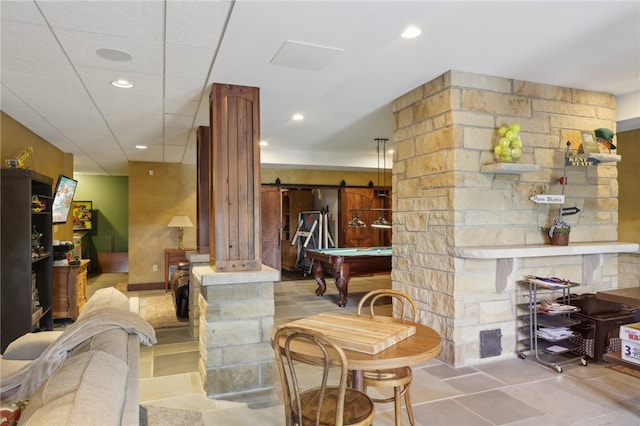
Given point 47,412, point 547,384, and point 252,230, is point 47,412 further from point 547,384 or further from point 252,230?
point 547,384

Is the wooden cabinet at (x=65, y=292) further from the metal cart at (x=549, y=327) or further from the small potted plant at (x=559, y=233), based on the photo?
the small potted plant at (x=559, y=233)

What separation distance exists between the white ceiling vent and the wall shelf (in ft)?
5.56

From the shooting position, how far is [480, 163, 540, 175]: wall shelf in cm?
324

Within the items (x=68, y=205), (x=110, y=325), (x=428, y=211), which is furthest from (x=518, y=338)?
(x=68, y=205)

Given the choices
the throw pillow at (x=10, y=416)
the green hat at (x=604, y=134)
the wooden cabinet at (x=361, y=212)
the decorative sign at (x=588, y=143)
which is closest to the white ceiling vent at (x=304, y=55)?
the throw pillow at (x=10, y=416)

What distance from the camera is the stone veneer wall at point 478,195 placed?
3365mm

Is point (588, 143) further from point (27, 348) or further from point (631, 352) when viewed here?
point (27, 348)

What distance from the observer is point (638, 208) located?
218 inches

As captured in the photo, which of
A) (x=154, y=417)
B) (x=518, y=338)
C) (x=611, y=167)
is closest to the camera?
(x=154, y=417)

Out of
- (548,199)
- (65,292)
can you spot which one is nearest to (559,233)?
(548,199)

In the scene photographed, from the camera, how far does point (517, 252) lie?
3.23 m

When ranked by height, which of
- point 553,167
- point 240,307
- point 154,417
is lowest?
point 154,417

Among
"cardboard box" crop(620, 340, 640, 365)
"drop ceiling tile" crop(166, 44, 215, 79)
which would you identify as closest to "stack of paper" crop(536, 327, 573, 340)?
"cardboard box" crop(620, 340, 640, 365)

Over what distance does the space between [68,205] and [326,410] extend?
5.42m
